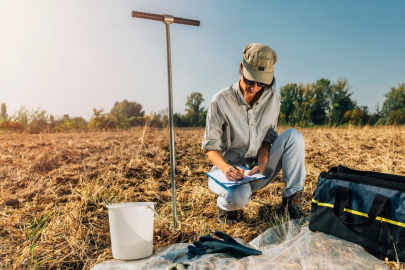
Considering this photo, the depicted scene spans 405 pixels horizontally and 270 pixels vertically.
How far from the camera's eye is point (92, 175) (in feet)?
13.7

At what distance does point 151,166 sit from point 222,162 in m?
2.17

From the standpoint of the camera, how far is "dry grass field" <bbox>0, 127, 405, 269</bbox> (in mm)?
2537

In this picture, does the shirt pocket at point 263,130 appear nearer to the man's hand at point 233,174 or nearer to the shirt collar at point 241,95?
the shirt collar at point 241,95

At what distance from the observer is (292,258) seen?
1725 mm

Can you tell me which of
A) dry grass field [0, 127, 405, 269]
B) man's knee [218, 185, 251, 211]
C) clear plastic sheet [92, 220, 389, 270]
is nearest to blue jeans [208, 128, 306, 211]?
man's knee [218, 185, 251, 211]

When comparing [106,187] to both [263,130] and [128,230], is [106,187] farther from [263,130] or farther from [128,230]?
[263,130]

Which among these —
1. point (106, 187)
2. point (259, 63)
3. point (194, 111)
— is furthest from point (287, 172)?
point (194, 111)

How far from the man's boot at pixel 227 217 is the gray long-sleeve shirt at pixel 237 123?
0.41 m

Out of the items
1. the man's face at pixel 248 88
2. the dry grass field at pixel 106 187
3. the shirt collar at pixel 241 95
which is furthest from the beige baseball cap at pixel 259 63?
the dry grass field at pixel 106 187

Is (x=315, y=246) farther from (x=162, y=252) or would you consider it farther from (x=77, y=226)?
(x=77, y=226)

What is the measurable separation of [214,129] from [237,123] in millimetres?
184


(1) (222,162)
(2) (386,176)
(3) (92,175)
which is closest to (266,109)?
(1) (222,162)

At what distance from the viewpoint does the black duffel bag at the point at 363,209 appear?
1.79 metres

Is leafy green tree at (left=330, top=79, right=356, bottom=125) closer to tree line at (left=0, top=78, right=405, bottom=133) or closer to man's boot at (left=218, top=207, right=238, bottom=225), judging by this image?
tree line at (left=0, top=78, right=405, bottom=133)
